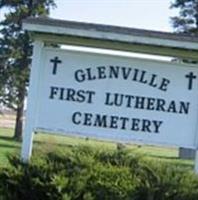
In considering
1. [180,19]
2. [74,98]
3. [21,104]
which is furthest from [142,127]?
[21,104]

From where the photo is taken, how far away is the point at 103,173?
8.67m

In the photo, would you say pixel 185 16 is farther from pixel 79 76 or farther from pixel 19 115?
pixel 79 76

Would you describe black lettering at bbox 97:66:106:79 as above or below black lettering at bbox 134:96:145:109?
above

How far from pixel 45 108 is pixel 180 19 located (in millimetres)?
40490

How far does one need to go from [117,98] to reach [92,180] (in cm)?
151

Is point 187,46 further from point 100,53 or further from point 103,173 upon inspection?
point 103,173

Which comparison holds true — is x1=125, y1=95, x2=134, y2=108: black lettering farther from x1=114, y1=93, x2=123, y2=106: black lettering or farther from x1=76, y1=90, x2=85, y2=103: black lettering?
x1=76, y1=90, x2=85, y2=103: black lettering

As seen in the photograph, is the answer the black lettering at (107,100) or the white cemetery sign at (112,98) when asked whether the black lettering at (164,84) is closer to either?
the white cemetery sign at (112,98)

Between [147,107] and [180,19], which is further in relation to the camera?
[180,19]

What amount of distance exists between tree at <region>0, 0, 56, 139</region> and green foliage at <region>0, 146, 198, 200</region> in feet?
146

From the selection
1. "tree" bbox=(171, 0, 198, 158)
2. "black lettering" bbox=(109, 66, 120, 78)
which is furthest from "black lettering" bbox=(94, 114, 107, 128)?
"tree" bbox=(171, 0, 198, 158)

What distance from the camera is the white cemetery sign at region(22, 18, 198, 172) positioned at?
970 centimetres

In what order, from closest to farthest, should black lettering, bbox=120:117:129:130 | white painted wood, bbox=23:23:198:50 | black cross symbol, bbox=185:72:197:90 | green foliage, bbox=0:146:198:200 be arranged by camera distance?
green foliage, bbox=0:146:198:200 < white painted wood, bbox=23:23:198:50 < black lettering, bbox=120:117:129:130 < black cross symbol, bbox=185:72:197:90

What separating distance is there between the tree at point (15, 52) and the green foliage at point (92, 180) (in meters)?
44.5
